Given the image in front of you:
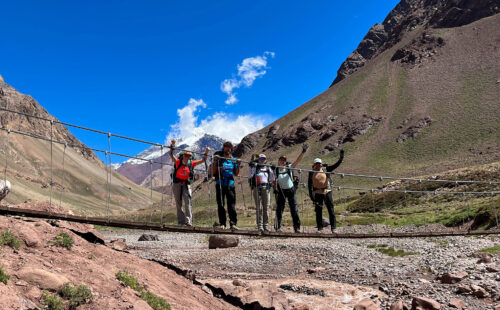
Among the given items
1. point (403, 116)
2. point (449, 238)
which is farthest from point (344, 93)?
point (449, 238)

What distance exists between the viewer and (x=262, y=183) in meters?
10.9

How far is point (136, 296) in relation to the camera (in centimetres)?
772

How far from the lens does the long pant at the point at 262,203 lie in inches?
438

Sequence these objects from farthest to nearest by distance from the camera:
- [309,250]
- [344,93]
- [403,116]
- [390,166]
A: [344,93] < [403,116] < [390,166] < [309,250]

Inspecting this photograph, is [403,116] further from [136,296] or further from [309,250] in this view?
A: [136,296]

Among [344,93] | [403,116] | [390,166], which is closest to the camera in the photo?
[390,166]

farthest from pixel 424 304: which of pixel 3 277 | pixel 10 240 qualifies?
pixel 10 240

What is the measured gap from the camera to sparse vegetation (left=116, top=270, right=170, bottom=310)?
7.80 metres

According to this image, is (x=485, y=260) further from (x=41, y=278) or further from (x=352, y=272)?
(x=41, y=278)

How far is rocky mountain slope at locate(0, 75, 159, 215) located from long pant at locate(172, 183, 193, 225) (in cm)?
8335

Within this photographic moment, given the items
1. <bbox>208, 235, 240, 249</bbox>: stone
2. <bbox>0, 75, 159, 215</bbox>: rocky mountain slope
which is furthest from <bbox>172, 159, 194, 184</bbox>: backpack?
<bbox>0, 75, 159, 215</bbox>: rocky mountain slope

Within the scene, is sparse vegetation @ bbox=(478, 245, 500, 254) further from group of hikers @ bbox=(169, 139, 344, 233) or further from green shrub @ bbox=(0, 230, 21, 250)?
green shrub @ bbox=(0, 230, 21, 250)

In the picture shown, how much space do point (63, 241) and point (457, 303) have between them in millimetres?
9159

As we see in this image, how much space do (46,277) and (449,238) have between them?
19.1m
